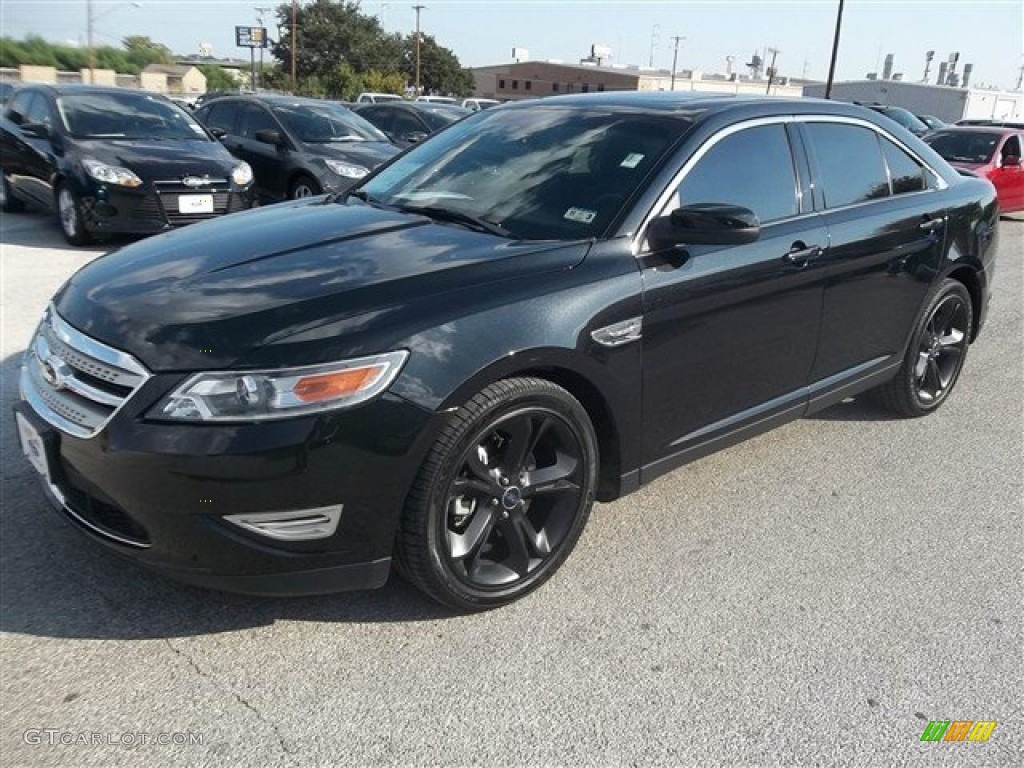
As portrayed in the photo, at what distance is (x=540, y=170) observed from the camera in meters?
3.44

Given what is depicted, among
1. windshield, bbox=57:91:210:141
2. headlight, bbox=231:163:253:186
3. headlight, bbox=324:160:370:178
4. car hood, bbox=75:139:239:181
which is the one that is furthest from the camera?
headlight, bbox=324:160:370:178

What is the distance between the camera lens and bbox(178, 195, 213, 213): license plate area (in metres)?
7.98

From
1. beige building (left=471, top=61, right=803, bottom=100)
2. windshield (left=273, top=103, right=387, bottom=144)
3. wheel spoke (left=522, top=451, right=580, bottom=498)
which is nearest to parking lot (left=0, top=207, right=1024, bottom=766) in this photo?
wheel spoke (left=522, top=451, right=580, bottom=498)

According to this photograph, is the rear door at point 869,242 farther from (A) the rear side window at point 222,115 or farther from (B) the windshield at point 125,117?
(A) the rear side window at point 222,115

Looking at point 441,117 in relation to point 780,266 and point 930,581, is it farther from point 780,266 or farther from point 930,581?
point 930,581

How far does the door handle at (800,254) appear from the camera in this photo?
3.54 meters

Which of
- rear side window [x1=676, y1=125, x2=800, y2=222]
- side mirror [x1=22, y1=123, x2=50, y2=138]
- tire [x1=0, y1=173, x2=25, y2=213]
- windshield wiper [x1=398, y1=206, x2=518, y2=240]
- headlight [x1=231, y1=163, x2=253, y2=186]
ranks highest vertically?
rear side window [x1=676, y1=125, x2=800, y2=222]

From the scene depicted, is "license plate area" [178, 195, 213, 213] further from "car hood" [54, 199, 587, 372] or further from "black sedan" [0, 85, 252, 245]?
"car hood" [54, 199, 587, 372]

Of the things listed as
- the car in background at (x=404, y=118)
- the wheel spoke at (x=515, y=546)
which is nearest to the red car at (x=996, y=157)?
the car in background at (x=404, y=118)

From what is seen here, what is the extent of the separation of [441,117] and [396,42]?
5869 cm

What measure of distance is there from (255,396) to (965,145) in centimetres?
1413

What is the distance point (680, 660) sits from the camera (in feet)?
8.69

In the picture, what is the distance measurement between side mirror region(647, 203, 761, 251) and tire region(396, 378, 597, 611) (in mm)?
729

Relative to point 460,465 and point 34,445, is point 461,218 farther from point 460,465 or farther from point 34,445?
point 34,445
